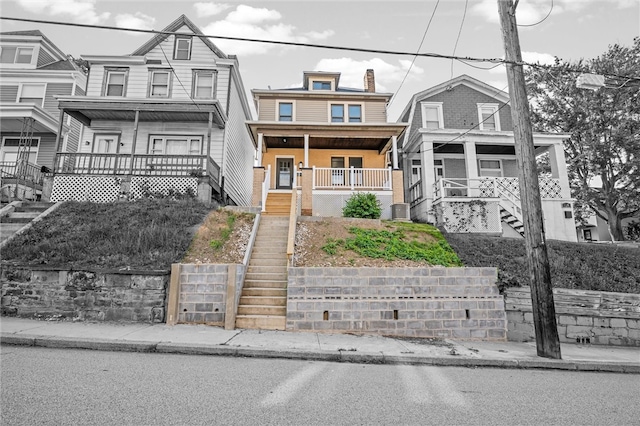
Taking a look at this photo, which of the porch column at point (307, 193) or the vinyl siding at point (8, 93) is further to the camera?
the vinyl siding at point (8, 93)

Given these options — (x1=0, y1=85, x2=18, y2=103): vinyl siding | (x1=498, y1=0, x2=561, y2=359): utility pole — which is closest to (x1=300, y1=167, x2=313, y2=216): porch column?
(x1=498, y1=0, x2=561, y2=359): utility pole

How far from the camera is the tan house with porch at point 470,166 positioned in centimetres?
1311

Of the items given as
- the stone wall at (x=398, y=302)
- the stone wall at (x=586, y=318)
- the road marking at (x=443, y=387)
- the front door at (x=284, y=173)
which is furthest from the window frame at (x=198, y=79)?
the road marking at (x=443, y=387)

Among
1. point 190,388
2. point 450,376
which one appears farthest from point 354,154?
point 190,388

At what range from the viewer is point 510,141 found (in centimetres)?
1527

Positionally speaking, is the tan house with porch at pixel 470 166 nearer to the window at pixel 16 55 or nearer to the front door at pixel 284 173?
the front door at pixel 284 173

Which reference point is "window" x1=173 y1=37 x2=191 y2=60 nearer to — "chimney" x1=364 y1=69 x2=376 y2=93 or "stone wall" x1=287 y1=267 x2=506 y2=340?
"chimney" x1=364 y1=69 x2=376 y2=93

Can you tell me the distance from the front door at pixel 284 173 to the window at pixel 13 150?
13248 millimetres

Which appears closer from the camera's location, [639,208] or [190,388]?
[190,388]

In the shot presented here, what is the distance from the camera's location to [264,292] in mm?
7426

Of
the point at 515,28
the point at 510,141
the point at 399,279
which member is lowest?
the point at 399,279

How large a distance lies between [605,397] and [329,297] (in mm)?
4335

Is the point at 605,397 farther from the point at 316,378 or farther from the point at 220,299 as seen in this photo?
the point at 220,299

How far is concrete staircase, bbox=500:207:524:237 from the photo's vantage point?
13297 millimetres
